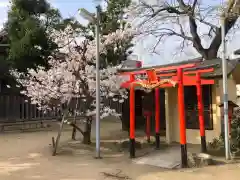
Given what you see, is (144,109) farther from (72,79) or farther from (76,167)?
(76,167)

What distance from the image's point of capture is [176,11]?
19297mm

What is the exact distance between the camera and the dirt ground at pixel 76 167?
8398 millimetres

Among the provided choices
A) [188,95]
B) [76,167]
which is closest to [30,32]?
[188,95]

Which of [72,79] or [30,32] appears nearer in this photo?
[72,79]

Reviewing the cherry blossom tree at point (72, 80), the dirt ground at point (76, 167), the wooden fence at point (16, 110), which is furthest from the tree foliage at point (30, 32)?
the dirt ground at point (76, 167)

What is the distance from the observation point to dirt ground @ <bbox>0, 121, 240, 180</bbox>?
27.6 ft

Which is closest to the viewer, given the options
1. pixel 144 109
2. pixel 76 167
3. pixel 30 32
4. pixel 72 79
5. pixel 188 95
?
pixel 76 167

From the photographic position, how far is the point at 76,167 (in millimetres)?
9578

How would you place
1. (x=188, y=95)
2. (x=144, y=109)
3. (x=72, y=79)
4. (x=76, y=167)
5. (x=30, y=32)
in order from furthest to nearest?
(x=30, y=32) < (x=144, y=109) < (x=188, y=95) < (x=72, y=79) < (x=76, y=167)

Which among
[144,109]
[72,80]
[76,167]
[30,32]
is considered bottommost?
[76,167]

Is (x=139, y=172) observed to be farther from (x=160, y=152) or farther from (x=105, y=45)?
(x=105, y=45)

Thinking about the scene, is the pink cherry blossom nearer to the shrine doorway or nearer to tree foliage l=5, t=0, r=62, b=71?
the shrine doorway

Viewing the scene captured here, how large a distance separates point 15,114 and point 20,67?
271 centimetres

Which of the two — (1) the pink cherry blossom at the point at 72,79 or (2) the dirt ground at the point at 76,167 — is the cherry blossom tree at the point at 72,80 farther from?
(2) the dirt ground at the point at 76,167
